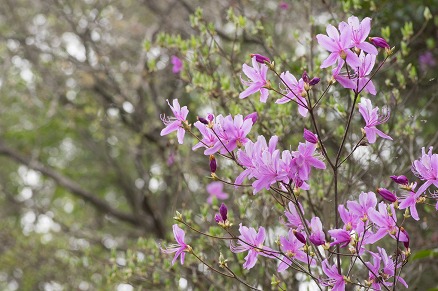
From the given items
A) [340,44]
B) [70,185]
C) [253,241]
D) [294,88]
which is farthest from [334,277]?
[70,185]

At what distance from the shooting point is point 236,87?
329 centimetres

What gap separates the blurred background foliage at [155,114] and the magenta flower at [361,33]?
3.63ft

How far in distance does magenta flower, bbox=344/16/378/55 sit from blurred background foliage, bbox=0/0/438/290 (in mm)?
1108

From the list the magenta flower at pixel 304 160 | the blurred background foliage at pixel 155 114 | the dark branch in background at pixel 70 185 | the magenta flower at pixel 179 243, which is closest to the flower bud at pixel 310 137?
the magenta flower at pixel 304 160

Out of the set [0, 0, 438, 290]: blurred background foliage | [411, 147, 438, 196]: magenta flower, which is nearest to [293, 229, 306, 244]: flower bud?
[411, 147, 438, 196]: magenta flower

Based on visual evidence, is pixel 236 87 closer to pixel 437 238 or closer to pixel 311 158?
pixel 311 158

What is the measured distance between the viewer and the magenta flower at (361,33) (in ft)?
5.68

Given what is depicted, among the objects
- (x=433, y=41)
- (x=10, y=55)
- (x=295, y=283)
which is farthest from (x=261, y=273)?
(x=10, y=55)

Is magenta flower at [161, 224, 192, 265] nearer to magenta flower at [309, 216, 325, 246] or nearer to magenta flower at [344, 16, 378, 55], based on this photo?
magenta flower at [309, 216, 325, 246]

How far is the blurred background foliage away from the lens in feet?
10.6

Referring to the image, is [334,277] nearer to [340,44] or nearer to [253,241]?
[253,241]

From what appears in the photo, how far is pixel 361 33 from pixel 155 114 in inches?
177

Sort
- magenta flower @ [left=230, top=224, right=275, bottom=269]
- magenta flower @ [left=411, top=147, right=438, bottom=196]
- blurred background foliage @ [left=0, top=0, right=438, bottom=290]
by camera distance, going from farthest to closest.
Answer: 1. blurred background foliage @ [left=0, top=0, right=438, bottom=290]
2. magenta flower @ [left=230, top=224, right=275, bottom=269]
3. magenta flower @ [left=411, top=147, right=438, bottom=196]

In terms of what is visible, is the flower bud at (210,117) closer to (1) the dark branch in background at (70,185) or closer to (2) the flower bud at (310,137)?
(2) the flower bud at (310,137)
